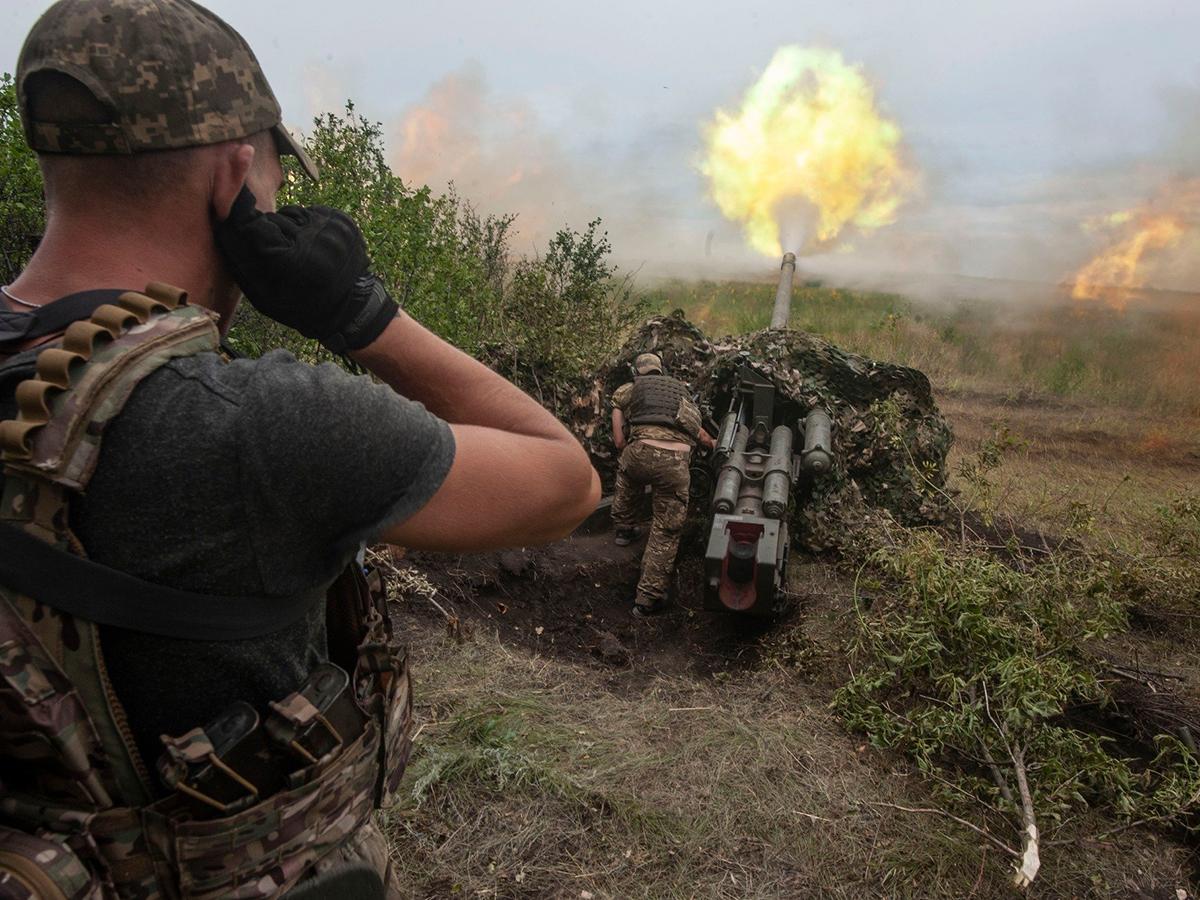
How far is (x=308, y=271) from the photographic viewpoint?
135 cm

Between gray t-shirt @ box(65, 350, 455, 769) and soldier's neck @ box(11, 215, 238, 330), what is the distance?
0.83 ft

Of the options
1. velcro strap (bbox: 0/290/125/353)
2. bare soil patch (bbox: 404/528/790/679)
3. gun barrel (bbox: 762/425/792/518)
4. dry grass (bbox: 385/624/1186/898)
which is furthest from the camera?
gun barrel (bbox: 762/425/792/518)

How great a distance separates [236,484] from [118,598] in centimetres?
21

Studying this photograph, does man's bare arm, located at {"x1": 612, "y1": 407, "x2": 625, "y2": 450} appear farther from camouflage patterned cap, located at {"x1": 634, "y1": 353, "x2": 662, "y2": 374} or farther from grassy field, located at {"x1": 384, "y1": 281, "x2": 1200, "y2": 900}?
grassy field, located at {"x1": 384, "y1": 281, "x2": 1200, "y2": 900}

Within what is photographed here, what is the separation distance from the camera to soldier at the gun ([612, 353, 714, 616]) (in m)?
6.93

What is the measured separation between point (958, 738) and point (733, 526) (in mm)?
2410

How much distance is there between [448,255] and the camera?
23.8ft

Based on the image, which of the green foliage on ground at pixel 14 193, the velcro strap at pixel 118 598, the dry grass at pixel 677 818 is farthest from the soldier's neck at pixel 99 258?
the green foliage on ground at pixel 14 193

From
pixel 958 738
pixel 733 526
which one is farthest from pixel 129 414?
pixel 733 526

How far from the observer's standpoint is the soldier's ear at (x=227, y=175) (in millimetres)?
1292

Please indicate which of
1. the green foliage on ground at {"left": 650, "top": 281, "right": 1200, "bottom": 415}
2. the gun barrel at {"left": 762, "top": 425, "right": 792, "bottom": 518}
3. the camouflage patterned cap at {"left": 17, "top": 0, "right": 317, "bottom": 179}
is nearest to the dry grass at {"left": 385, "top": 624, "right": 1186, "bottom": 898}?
the gun barrel at {"left": 762, "top": 425, "right": 792, "bottom": 518}

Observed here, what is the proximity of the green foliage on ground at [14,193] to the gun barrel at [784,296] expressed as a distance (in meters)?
7.22

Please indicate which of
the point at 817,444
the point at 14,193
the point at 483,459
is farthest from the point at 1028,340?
the point at 483,459

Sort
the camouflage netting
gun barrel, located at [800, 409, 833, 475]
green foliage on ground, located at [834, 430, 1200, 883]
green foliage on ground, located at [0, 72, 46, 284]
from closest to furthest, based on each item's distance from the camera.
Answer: green foliage on ground, located at [834, 430, 1200, 883] → green foliage on ground, located at [0, 72, 46, 284] → gun barrel, located at [800, 409, 833, 475] → the camouflage netting
